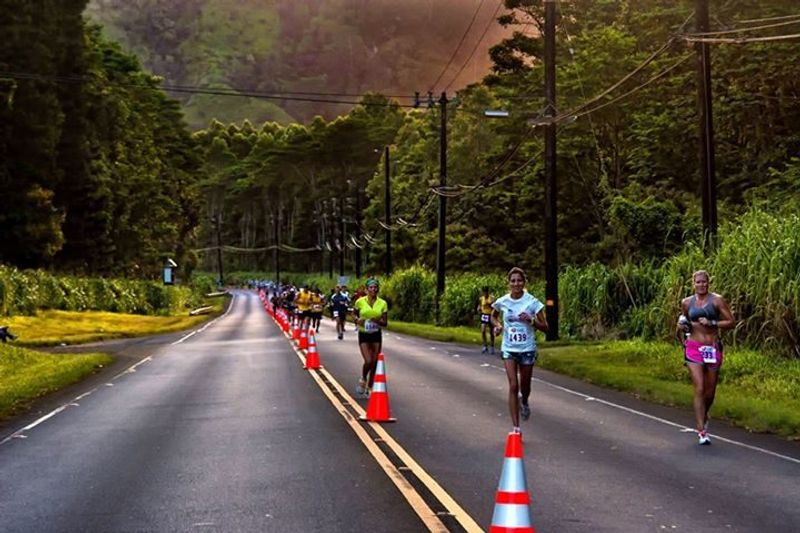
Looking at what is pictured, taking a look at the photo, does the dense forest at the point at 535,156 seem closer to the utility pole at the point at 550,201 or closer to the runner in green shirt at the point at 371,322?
the utility pole at the point at 550,201

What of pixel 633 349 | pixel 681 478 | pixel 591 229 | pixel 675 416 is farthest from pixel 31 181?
pixel 681 478

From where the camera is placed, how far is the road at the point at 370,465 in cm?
744

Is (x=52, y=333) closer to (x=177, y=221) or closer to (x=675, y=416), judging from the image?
(x=675, y=416)

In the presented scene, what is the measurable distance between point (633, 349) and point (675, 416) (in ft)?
26.8

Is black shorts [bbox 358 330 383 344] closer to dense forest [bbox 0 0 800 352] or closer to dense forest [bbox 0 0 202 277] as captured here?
dense forest [bbox 0 0 800 352]

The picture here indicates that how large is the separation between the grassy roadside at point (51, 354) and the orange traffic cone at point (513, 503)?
36.8 ft

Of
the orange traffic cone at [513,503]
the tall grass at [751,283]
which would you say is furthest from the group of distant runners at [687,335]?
the tall grass at [751,283]

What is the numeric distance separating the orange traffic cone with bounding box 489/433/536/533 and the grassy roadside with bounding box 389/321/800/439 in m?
7.37

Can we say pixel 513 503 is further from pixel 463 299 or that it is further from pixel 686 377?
pixel 463 299

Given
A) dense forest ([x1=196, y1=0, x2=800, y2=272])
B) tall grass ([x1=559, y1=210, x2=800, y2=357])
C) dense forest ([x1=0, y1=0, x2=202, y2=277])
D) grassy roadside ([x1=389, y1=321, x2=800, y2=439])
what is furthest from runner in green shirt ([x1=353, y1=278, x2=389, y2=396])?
dense forest ([x1=0, y1=0, x2=202, y2=277])

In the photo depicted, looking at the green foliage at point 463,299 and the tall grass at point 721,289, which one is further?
the green foliage at point 463,299

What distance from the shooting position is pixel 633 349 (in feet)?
71.2

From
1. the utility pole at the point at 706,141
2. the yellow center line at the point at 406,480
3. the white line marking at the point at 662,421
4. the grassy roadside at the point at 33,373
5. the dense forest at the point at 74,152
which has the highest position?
the dense forest at the point at 74,152

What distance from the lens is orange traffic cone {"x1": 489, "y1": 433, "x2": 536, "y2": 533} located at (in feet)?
18.0
